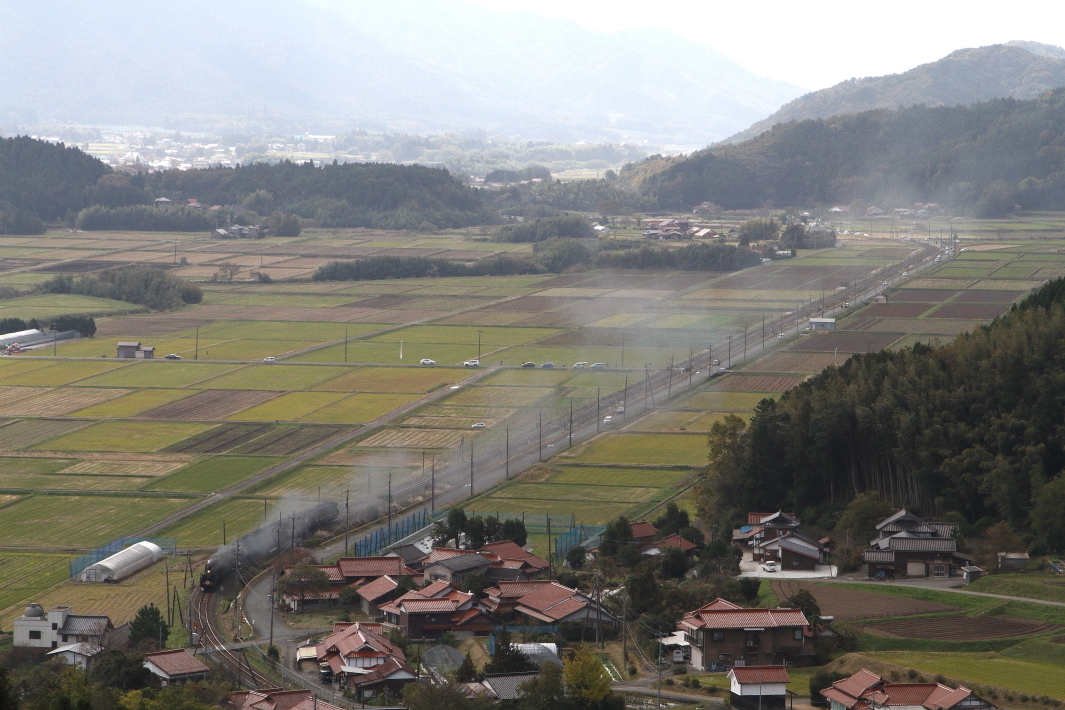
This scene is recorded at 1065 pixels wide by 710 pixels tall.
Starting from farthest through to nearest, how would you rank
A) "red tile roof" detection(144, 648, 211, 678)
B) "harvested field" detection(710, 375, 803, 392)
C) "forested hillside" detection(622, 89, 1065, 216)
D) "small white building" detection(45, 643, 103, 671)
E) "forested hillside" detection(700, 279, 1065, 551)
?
"forested hillside" detection(622, 89, 1065, 216)
"harvested field" detection(710, 375, 803, 392)
"forested hillside" detection(700, 279, 1065, 551)
"small white building" detection(45, 643, 103, 671)
"red tile roof" detection(144, 648, 211, 678)

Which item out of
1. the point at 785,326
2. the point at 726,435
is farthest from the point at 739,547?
the point at 785,326

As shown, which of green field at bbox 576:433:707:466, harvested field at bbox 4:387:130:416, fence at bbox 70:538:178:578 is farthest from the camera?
harvested field at bbox 4:387:130:416

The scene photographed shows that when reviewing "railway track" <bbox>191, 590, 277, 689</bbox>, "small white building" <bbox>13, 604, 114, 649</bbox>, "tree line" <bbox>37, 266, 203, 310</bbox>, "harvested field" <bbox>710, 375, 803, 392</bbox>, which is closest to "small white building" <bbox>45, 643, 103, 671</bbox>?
"small white building" <bbox>13, 604, 114, 649</bbox>

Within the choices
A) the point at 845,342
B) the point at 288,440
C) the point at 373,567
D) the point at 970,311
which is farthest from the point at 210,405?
the point at 970,311

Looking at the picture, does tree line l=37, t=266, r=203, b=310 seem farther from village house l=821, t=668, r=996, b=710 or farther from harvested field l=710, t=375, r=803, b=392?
village house l=821, t=668, r=996, b=710

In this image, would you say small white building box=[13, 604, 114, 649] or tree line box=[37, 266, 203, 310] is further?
tree line box=[37, 266, 203, 310]

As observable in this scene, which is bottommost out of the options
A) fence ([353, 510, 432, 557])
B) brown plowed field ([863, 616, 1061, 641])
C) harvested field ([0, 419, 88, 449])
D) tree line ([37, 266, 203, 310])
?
fence ([353, 510, 432, 557])

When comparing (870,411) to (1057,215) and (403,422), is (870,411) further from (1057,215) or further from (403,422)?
(1057,215)

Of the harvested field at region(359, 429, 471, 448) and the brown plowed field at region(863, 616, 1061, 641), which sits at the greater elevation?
the harvested field at region(359, 429, 471, 448)
